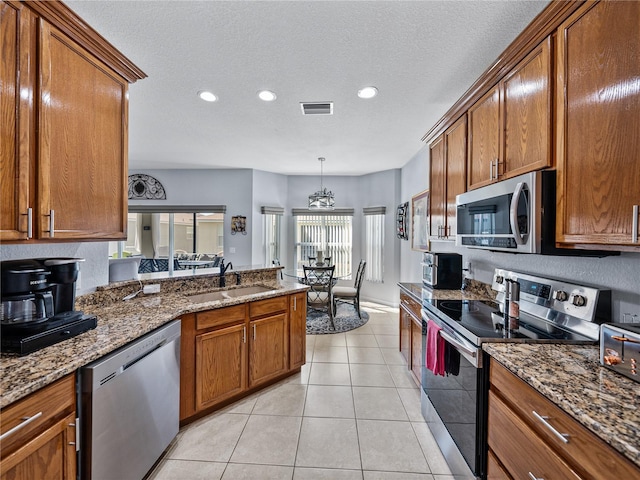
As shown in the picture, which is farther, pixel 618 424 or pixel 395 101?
pixel 395 101

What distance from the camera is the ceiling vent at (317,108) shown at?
109 inches

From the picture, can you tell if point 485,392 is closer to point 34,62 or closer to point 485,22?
point 485,22

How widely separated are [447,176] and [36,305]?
115 inches

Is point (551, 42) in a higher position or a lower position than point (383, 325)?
higher

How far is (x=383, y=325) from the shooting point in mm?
4438

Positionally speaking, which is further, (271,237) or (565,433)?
(271,237)

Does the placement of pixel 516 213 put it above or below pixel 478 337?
above

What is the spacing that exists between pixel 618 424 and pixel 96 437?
1.95 meters

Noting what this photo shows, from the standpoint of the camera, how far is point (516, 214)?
1503mm

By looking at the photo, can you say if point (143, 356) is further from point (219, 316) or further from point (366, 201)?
point (366, 201)

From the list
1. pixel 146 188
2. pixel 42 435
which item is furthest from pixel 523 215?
pixel 146 188

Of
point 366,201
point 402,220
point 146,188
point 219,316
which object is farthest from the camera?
point 366,201

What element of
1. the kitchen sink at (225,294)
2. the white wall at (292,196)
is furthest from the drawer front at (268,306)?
the white wall at (292,196)

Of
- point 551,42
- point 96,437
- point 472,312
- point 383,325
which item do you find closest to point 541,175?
point 551,42
